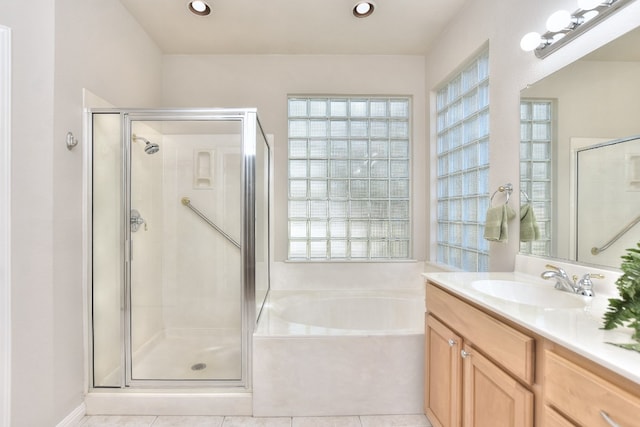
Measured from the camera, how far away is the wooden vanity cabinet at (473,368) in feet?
3.33

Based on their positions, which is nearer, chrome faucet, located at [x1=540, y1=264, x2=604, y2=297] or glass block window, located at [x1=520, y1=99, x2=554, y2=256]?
chrome faucet, located at [x1=540, y1=264, x2=604, y2=297]

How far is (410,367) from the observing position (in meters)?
1.91

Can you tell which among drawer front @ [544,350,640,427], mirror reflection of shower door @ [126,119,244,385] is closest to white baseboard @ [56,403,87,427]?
mirror reflection of shower door @ [126,119,244,385]

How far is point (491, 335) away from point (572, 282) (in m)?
0.50

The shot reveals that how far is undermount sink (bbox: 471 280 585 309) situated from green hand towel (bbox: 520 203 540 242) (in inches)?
11.1

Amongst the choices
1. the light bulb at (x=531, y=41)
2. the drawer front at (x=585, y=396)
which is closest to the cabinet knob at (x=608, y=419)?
the drawer front at (x=585, y=396)

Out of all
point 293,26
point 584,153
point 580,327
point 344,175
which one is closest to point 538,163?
point 584,153

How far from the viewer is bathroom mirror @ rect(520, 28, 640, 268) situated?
47.3 inches

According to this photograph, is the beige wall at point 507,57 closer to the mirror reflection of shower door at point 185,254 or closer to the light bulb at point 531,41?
the light bulb at point 531,41

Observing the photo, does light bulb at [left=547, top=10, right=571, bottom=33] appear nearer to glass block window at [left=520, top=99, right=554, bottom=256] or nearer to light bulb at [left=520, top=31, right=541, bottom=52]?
light bulb at [left=520, top=31, right=541, bottom=52]

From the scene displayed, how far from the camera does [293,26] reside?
8.37ft

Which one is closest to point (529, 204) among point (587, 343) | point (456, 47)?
point (587, 343)

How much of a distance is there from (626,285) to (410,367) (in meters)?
1.29

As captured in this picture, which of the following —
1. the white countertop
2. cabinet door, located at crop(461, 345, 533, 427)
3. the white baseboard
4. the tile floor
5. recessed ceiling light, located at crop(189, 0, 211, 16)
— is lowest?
the tile floor
